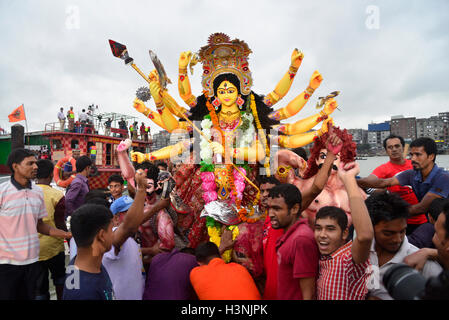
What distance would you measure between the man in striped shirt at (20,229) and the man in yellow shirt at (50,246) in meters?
0.25

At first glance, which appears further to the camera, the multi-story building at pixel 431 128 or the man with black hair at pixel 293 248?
the multi-story building at pixel 431 128

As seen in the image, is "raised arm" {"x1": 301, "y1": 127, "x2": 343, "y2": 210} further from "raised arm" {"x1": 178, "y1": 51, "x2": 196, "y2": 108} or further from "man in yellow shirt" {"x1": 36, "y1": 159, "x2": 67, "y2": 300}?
"man in yellow shirt" {"x1": 36, "y1": 159, "x2": 67, "y2": 300}

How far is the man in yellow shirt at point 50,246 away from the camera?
2.97m

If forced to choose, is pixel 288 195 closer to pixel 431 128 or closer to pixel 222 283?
pixel 222 283

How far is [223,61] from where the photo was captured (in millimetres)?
3676

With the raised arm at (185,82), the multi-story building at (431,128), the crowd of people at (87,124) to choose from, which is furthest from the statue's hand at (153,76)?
the multi-story building at (431,128)

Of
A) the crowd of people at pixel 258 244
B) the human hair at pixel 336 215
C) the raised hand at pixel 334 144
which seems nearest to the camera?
the crowd of people at pixel 258 244

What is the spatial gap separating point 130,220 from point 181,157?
5.99ft

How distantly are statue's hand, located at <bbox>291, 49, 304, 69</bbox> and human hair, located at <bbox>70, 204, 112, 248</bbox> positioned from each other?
2.82m

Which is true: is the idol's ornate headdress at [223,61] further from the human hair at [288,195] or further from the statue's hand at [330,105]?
the human hair at [288,195]

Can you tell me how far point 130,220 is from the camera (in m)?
2.10

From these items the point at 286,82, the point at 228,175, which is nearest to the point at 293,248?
the point at 228,175

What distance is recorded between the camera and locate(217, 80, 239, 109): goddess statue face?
366 centimetres

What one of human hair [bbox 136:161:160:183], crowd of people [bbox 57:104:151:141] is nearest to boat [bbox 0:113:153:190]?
crowd of people [bbox 57:104:151:141]
